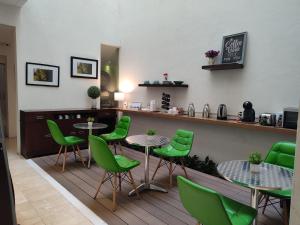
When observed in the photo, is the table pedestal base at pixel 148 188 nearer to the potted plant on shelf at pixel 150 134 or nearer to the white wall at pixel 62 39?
the potted plant on shelf at pixel 150 134

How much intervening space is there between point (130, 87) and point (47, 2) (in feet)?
9.00

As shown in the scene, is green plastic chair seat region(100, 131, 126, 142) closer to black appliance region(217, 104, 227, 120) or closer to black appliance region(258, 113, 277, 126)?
black appliance region(217, 104, 227, 120)

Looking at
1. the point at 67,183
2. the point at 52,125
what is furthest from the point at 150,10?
the point at 67,183

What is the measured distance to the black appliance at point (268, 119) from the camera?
3240 millimetres

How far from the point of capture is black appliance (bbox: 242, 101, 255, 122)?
3.50 metres

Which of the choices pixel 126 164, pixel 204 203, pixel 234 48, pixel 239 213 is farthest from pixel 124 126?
pixel 204 203

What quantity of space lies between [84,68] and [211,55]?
325 cm

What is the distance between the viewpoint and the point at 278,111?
3.37 m

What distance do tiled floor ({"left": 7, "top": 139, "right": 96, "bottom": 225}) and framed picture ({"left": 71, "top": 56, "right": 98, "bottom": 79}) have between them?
2.66 metres

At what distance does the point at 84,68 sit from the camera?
568 centimetres

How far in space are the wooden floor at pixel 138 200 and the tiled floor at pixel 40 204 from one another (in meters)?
0.21

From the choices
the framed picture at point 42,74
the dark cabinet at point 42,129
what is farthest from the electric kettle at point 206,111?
the framed picture at point 42,74

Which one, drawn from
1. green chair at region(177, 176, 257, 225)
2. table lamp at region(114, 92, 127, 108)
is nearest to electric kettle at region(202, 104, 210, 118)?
green chair at region(177, 176, 257, 225)

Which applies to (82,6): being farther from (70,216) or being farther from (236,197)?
(236,197)
